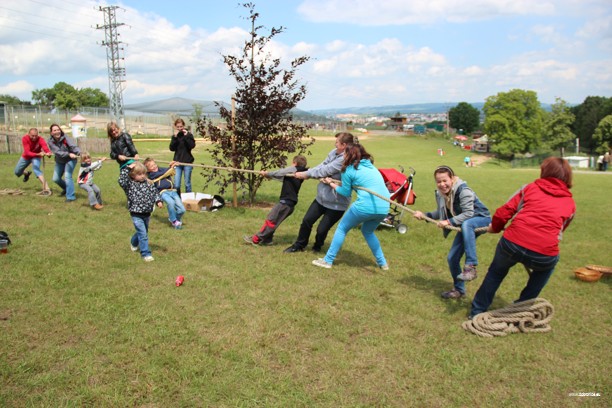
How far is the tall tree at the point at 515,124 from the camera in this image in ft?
236

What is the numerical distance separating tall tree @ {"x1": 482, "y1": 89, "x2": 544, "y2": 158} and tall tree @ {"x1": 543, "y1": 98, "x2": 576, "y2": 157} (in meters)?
2.93

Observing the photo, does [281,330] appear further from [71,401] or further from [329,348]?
[71,401]

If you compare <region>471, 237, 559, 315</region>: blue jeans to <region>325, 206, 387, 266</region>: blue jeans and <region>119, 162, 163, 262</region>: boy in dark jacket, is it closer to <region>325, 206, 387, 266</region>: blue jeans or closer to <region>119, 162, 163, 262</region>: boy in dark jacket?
<region>325, 206, 387, 266</region>: blue jeans

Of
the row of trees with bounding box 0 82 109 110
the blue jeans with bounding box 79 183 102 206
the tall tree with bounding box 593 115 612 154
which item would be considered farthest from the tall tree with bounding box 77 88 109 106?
the blue jeans with bounding box 79 183 102 206

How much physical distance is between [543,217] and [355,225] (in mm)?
2980

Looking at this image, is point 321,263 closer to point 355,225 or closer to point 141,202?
point 355,225

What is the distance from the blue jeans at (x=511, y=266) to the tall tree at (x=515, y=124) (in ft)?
235

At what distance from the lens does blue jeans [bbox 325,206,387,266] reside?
23.5ft

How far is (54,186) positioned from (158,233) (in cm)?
706

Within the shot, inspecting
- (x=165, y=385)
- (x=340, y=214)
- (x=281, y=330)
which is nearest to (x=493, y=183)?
(x=340, y=214)

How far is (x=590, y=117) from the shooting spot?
78.5 m

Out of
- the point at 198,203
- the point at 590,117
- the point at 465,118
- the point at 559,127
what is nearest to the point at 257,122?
the point at 198,203

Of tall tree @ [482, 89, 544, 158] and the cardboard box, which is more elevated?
tall tree @ [482, 89, 544, 158]

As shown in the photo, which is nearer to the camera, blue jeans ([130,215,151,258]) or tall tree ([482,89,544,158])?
blue jeans ([130,215,151,258])
